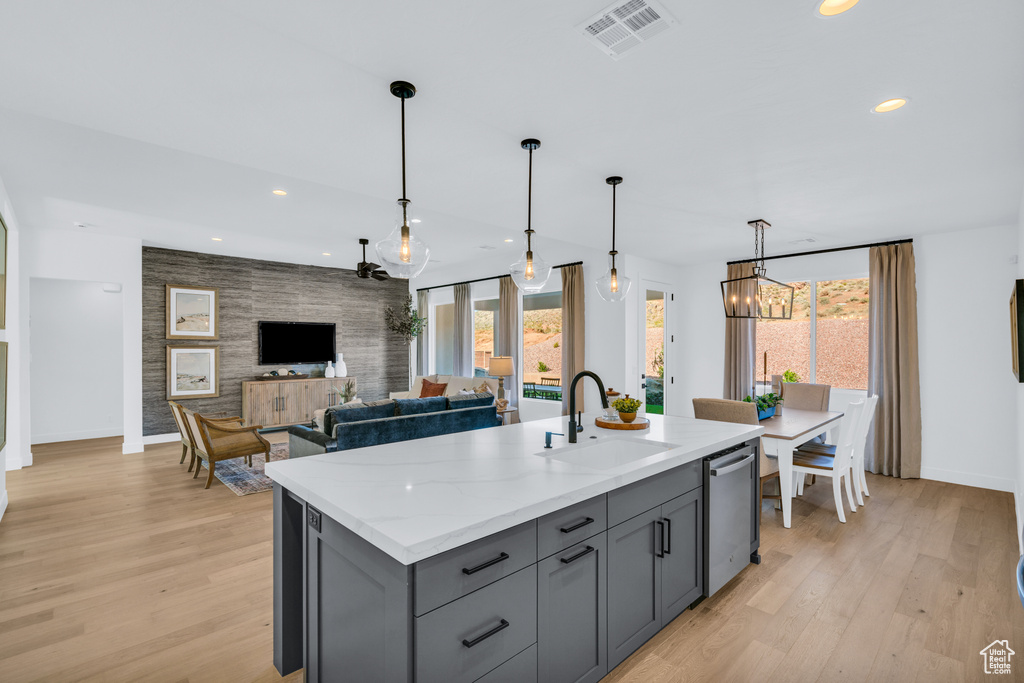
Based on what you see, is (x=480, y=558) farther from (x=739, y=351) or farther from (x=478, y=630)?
(x=739, y=351)

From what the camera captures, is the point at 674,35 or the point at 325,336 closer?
the point at 674,35

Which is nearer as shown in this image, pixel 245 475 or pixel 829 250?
pixel 245 475

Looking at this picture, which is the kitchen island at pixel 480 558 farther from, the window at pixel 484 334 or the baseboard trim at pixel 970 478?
the window at pixel 484 334

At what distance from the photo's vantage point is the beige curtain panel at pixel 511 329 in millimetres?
7336

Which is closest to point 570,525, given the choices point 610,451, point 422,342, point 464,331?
point 610,451

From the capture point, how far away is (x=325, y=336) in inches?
319

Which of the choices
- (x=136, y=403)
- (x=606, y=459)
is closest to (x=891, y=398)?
(x=606, y=459)

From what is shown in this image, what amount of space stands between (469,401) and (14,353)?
183 inches

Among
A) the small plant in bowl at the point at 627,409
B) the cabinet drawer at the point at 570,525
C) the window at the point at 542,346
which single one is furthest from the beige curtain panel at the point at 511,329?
the cabinet drawer at the point at 570,525

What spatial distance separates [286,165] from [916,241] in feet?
19.6

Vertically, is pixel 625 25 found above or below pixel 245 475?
above

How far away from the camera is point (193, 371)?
6758 mm

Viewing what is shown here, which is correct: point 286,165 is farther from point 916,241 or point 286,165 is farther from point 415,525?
point 916,241

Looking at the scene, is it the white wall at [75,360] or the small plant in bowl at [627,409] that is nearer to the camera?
the small plant in bowl at [627,409]
